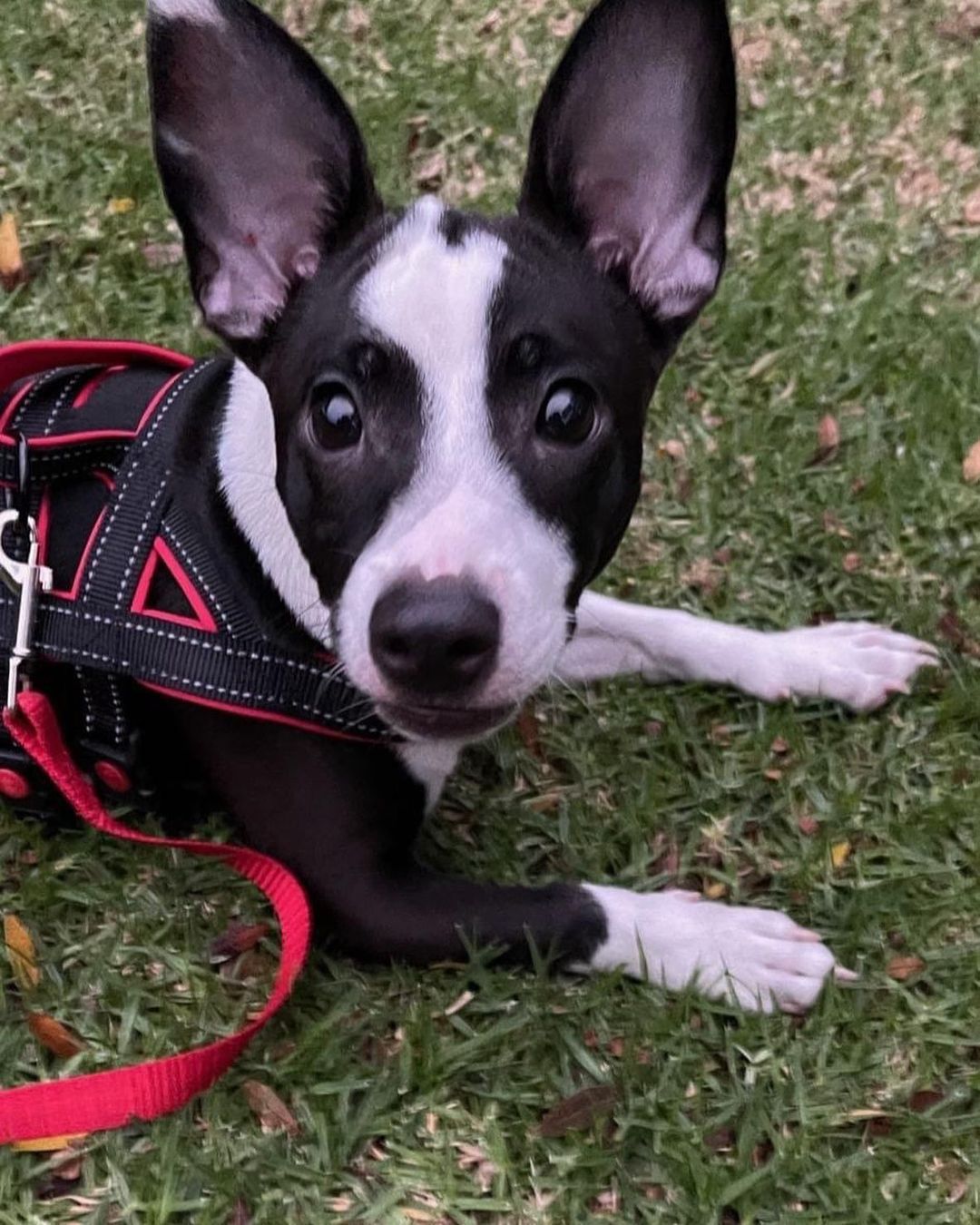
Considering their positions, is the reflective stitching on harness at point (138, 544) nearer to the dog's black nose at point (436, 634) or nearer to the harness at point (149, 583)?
the harness at point (149, 583)

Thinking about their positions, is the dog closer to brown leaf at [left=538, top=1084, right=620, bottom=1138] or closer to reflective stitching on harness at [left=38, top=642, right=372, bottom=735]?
reflective stitching on harness at [left=38, top=642, right=372, bottom=735]

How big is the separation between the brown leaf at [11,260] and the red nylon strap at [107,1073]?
79.5 inches

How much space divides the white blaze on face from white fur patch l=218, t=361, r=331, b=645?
0.28 m

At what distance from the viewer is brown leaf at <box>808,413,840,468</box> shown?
12.6 ft

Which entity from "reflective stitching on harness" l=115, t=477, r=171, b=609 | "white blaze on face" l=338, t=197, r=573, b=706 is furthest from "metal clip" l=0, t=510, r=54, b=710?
"white blaze on face" l=338, t=197, r=573, b=706

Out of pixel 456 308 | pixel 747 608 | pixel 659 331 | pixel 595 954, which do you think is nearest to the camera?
pixel 456 308

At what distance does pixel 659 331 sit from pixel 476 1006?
1.43 m

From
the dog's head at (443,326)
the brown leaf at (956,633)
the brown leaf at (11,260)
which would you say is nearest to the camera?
the dog's head at (443,326)

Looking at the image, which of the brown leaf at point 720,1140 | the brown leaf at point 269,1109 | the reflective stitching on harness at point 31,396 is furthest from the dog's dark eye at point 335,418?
the brown leaf at point 720,1140

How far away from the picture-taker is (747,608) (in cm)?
359

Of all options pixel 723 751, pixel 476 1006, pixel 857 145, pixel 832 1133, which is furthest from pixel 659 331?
pixel 857 145

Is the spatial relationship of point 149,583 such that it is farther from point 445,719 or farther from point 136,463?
point 445,719

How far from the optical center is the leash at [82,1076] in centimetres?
250

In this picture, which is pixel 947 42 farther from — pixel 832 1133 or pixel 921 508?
pixel 832 1133
